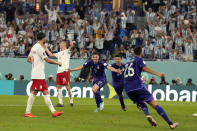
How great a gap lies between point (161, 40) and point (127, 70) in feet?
56.9

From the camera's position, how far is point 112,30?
3384 cm

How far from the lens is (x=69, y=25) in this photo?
3531cm

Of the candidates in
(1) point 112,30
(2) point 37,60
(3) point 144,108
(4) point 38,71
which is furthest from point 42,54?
(1) point 112,30

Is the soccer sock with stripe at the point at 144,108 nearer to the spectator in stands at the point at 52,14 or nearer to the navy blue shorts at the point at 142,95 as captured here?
the navy blue shorts at the point at 142,95

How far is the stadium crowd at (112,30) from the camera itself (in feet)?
104

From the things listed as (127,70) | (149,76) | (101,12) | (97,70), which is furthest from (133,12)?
(127,70)

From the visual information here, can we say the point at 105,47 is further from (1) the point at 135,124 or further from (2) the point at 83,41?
(1) the point at 135,124

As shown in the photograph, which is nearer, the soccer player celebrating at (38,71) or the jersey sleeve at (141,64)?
the jersey sleeve at (141,64)

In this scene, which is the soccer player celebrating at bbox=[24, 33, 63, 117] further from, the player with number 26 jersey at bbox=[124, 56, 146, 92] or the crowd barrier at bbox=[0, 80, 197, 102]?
the crowd barrier at bbox=[0, 80, 197, 102]

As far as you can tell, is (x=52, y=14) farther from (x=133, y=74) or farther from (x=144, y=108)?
(x=144, y=108)

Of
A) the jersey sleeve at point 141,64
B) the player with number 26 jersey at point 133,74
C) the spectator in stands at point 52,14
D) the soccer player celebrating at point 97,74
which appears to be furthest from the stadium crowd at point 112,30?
the jersey sleeve at point 141,64

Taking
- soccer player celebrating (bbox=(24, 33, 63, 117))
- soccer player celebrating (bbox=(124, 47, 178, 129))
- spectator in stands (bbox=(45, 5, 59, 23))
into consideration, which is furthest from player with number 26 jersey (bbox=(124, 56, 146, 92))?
spectator in stands (bbox=(45, 5, 59, 23))

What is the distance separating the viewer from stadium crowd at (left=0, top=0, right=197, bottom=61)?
104 feet

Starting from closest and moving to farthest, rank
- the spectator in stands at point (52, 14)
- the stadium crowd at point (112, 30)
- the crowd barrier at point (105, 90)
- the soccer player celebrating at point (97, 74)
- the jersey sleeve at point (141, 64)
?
the jersey sleeve at point (141, 64)
the soccer player celebrating at point (97, 74)
the crowd barrier at point (105, 90)
the stadium crowd at point (112, 30)
the spectator in stands at point (52, 14)
